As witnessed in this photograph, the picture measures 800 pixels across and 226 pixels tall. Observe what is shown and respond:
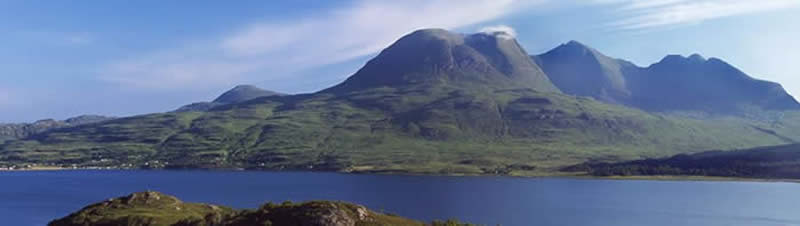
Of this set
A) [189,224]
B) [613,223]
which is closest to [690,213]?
[613,223]

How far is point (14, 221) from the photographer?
6097 inches

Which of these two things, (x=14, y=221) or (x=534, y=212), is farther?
(x=534, y=212)

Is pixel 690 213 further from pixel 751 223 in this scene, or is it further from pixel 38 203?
pixel 38 203

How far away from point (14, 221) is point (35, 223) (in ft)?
26.4

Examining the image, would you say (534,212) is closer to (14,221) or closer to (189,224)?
(14,221)

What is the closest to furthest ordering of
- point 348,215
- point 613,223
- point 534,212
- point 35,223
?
point 348,215 < point 35,223 < point 613,223 < point 534,212

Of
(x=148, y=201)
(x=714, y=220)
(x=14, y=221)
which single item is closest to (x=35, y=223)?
(x=14, y=221)

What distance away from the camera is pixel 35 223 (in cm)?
15000

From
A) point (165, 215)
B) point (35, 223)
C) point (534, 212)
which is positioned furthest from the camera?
point (534, 212)

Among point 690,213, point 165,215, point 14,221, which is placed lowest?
point 690,213

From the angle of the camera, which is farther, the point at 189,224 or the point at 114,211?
the point at 114,211

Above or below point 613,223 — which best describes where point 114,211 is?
above

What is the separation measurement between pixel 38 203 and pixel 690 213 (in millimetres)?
163304

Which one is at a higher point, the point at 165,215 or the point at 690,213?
the point at 165,215
